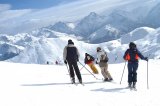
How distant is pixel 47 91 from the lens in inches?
658

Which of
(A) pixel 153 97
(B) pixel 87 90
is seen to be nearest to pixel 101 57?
(B) pixel 87 90

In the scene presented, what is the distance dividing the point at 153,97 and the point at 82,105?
3.90m

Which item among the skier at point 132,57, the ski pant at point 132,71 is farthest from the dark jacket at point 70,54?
the ski pant at point 132,71

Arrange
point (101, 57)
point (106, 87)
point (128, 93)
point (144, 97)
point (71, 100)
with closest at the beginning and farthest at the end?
point (71, 100) < point (144, 97) < point (128, 93) < point (106, 87) < point (101, 57)

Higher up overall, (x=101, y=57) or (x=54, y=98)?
(x=101, y=57)

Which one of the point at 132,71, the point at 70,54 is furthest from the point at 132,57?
the point at 70,54

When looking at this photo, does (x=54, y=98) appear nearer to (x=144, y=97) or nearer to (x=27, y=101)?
(x=27, y=101)

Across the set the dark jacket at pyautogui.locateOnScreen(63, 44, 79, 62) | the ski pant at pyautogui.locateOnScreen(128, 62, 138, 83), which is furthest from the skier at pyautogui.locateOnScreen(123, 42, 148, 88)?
the dark jacket at pyautogui.locateOnScreen(63, 44, 79, 62)

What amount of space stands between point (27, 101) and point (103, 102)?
9.42 feet

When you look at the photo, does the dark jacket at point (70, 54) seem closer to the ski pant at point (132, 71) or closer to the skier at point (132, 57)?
the skier at point (132, 57)

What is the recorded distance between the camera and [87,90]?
17547mm

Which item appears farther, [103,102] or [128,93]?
[128,93]

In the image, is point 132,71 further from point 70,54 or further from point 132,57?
point 70,54

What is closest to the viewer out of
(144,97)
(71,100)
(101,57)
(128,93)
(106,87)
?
(71,100)
